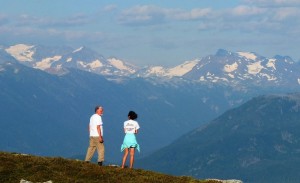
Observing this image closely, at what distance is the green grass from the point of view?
41.2 m

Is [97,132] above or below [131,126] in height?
below

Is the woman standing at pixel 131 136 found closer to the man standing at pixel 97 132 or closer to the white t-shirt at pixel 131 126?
the white t-shirt at pixel 131 126

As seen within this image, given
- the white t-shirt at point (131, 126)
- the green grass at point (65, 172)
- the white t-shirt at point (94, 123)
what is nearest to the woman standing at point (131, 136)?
the white t-shirt at point (131, 126)

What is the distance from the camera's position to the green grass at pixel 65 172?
135 ft

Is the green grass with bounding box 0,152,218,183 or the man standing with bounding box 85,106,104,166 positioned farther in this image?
the man standing with bounding box 85,106,104,166

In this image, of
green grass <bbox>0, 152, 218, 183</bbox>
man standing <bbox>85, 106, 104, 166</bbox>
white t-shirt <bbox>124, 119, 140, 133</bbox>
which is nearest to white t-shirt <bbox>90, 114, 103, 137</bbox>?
man standing <bbox>85, 106, 104, 166</bbox>

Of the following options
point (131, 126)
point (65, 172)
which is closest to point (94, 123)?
point (131, 126)

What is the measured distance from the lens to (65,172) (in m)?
43.0

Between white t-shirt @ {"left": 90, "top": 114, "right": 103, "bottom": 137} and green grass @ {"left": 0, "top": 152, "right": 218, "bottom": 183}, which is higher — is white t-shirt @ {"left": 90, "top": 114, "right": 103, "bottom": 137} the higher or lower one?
the higher one

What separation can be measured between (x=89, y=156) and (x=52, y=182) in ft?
28.8

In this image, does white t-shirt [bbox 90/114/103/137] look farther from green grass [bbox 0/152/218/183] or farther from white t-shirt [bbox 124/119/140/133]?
green grass [bbox 0/152/218/183]

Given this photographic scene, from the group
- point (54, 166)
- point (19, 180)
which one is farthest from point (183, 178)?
point (19, 180)

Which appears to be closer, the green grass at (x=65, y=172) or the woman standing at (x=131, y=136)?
the green grass at (x=65, y=172)

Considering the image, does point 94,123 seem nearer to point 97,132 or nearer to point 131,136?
point 97,132
